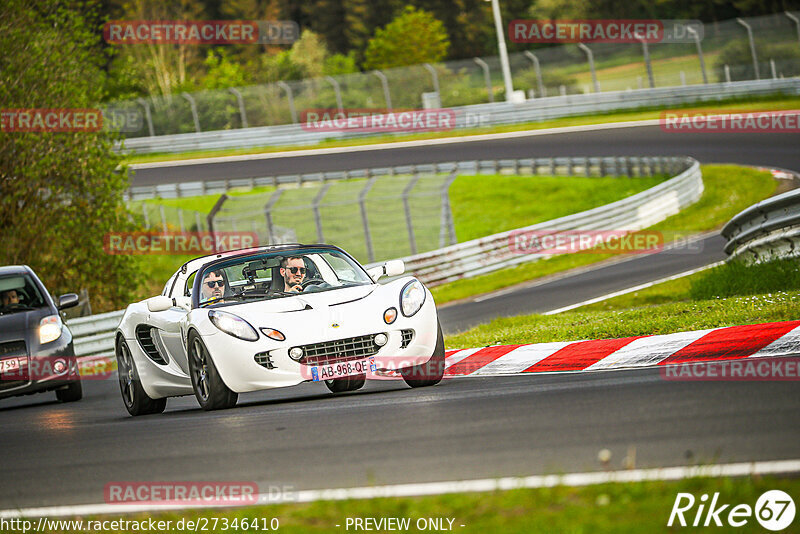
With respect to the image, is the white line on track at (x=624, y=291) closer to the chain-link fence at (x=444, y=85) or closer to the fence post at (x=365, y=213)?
the fence post at (x=365, y=213)

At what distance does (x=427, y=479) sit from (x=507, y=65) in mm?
42721

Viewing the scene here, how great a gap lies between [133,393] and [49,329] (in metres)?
3.16

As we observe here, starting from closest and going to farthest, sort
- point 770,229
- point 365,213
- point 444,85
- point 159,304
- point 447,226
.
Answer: point 159,304 < point 770,229 < point 365,213 < point 447,226 < point 444,85

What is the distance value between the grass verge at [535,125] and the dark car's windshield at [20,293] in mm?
28191

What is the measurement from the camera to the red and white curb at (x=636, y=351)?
823cm

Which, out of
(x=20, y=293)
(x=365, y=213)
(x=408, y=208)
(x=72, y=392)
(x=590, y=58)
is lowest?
(x=72, y=392)

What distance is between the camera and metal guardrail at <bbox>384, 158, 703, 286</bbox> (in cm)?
2488

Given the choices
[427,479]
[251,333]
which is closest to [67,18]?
[251,333]

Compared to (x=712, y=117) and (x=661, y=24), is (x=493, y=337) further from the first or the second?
(x=661, y=24)

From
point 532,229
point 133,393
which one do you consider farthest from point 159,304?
point 532,229

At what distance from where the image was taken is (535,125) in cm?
4503

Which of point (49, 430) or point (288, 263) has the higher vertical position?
point (288, 263)

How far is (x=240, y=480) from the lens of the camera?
19.0 feet

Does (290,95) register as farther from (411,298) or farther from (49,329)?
(411,298)
